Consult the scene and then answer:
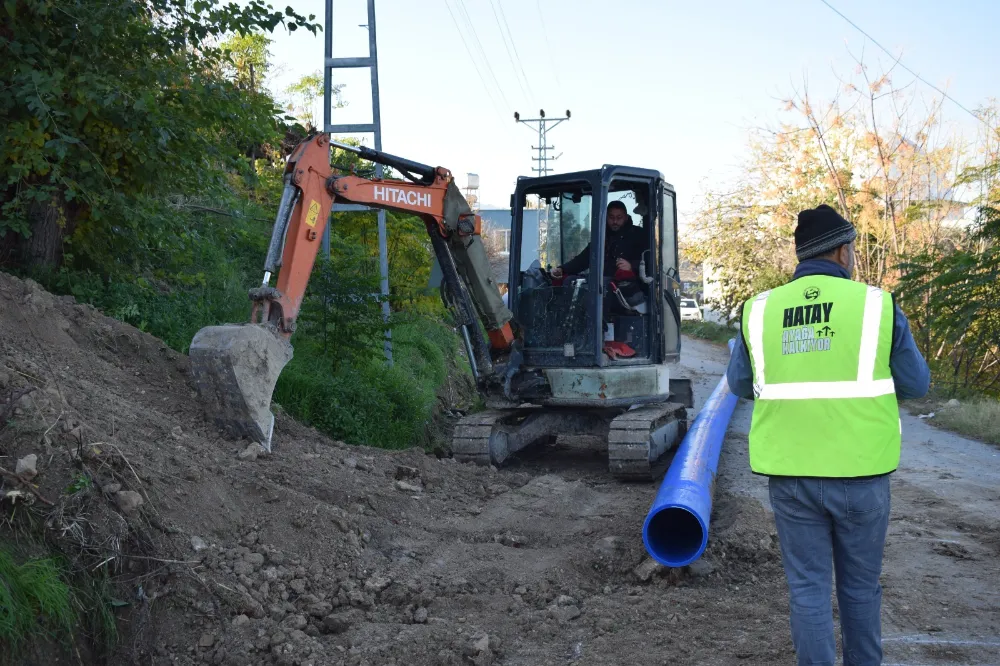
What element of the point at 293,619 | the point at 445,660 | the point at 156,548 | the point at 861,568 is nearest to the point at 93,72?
the point at 156,548

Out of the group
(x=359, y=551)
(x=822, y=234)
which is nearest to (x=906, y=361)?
(x=822, y=234)

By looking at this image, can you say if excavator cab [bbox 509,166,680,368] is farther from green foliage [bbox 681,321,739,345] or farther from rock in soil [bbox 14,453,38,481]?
green foliage [bbox 681,321,739,345]

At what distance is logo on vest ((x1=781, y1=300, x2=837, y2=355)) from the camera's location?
11.8 feet

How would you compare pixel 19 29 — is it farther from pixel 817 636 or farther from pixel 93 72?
pixel 817 636

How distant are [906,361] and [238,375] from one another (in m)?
4.47

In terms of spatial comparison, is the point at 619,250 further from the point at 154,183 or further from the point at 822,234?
the point at 822,234

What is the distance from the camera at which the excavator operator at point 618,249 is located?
31.6ft

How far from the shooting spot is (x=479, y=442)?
9.05 m

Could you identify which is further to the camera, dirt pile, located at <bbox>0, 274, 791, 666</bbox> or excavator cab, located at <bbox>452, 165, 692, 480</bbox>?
excavator cab, located at <bbox>452, 165, 692, 480</bbox>

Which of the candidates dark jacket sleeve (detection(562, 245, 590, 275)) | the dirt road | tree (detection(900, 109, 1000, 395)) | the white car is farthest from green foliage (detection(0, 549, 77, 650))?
the white car

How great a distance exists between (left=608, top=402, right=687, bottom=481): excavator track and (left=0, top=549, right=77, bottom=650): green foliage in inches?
206

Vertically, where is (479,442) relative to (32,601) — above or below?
above

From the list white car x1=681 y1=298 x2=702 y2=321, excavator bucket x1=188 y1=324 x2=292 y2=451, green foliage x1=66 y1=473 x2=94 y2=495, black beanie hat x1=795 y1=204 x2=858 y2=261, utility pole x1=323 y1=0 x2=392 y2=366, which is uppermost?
utility pole x1=323 y1=0 x2=392 y2=366

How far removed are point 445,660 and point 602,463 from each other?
19.2 ft
